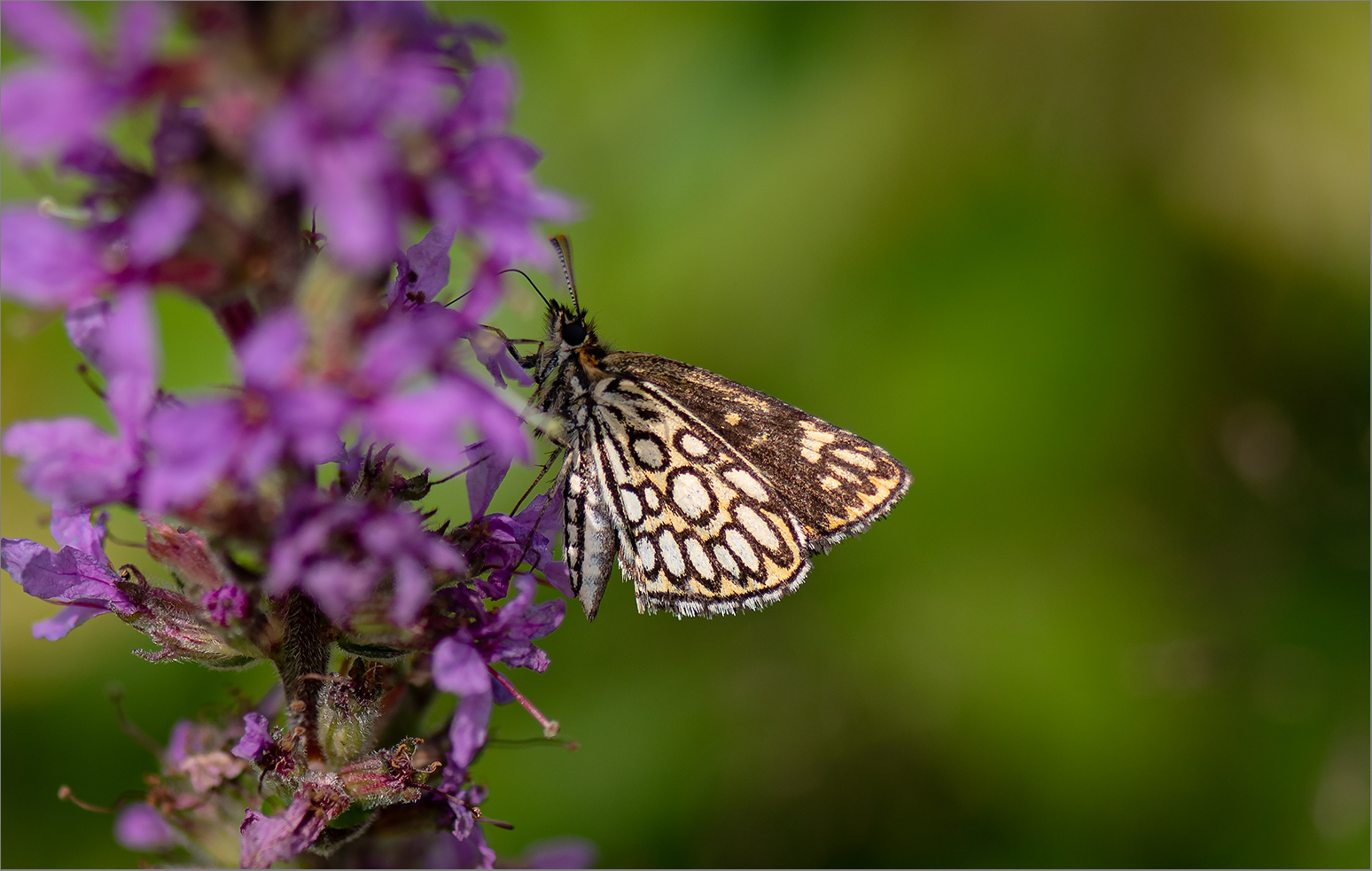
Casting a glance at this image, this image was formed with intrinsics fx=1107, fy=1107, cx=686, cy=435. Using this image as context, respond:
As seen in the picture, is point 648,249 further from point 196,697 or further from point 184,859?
point 184,859

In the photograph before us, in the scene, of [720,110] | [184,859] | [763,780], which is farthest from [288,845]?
[720,110]

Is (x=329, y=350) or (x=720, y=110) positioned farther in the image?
(x=720, y=110)

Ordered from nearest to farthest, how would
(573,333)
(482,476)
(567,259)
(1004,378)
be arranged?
(482,476) → (573,333) → (567,259) → (1004,378)

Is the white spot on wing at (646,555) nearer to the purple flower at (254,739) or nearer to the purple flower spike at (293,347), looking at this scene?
the purple flower spike at (293,347)

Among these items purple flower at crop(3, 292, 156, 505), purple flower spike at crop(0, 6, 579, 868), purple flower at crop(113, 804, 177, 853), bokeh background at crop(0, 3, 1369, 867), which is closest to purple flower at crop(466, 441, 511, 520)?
purple flower spike at crop(0, 6, 579, 868)

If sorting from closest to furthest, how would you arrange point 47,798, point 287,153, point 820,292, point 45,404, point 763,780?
point 287,153, point 47,798, point 45,404, point 763,780, point 820,292

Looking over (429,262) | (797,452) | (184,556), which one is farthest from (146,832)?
(797,452)

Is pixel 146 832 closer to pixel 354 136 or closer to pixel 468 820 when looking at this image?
pixel 468 820
